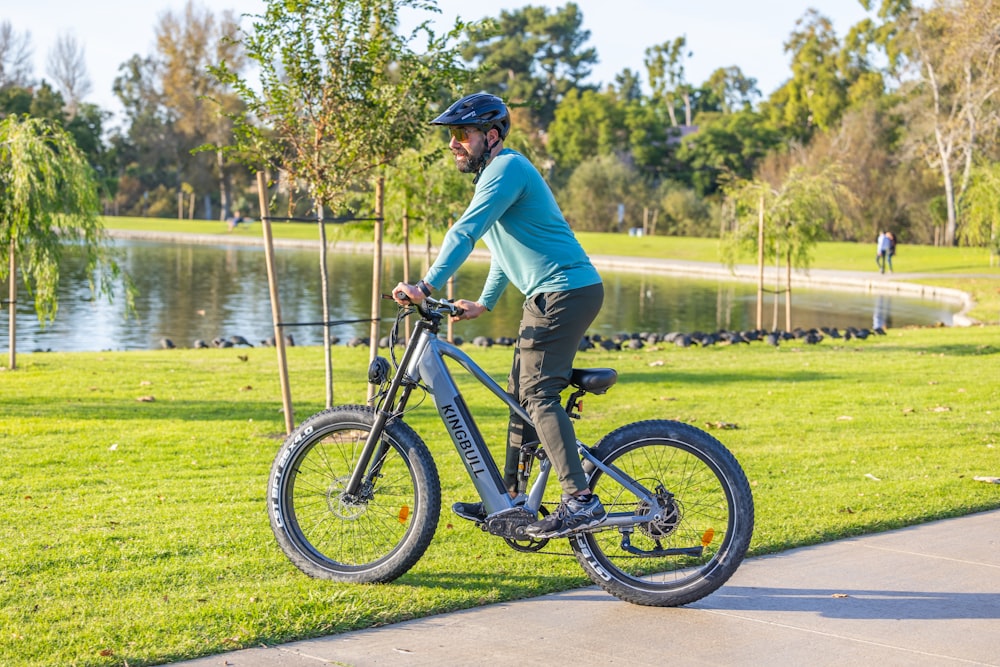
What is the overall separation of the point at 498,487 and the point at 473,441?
22 centimetres

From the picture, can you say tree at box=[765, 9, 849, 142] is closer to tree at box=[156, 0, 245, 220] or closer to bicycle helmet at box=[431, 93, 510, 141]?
tree at box=[156, 0, 245, 220]

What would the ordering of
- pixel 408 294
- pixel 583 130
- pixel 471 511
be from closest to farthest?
pixel 408 294 < pixel 471 511 < pixel 583 130

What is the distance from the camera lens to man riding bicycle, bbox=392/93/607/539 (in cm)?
471

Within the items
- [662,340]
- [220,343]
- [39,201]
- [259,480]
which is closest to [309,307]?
[220,343]

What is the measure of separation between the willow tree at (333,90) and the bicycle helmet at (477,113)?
4054mm

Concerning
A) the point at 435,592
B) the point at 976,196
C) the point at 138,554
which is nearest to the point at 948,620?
the point at 435,592

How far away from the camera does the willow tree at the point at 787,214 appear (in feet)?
78.3

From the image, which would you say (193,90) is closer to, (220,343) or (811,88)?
(811,88)

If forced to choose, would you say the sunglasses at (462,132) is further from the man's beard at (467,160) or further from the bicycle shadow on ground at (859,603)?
the bicycle shadow on ground at (859,603)

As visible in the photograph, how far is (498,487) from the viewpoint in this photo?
4.95 metres

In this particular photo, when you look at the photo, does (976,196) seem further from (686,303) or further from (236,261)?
(236,261)

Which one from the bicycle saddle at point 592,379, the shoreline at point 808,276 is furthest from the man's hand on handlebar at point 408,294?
the shoreline at point 808,276

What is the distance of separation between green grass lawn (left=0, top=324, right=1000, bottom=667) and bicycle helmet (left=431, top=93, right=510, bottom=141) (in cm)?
195

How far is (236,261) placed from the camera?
46719mm
